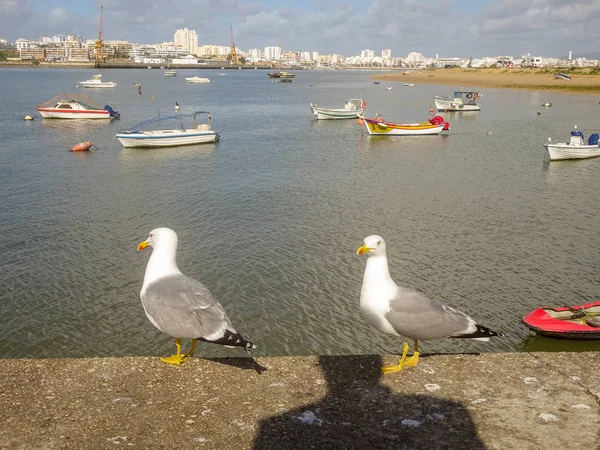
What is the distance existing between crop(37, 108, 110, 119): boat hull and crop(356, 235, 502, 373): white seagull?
172 feet

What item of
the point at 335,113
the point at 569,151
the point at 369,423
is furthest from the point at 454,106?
the point at 369,423

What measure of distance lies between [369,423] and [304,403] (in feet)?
2.48

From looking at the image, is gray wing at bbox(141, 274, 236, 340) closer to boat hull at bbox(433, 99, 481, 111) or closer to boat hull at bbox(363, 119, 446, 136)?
boat hull at bbox(363, 119, 446, 136)

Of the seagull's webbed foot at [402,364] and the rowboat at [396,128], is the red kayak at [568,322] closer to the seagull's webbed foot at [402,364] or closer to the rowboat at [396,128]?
the seagull's webbed foot at [402,364]

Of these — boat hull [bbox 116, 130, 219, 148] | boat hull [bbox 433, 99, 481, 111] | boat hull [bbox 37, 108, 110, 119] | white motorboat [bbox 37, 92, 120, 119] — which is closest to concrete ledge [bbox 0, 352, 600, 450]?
boat hull [bbox 116, 130, 219, 148]

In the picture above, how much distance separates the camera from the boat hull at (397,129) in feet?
153

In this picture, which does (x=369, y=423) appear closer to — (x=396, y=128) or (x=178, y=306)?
(x=178, y=306)

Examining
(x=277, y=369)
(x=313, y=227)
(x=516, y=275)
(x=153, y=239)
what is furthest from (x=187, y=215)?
(x=277, y=369)

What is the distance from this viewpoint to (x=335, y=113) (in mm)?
60031

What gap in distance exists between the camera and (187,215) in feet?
73.8

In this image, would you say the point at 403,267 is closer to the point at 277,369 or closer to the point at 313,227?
the point at 313,227

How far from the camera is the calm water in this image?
43.2ft

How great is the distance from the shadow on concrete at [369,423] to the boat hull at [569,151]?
33.4m

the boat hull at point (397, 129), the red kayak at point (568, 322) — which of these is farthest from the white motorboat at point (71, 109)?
the red kayak at point (568, 322)
